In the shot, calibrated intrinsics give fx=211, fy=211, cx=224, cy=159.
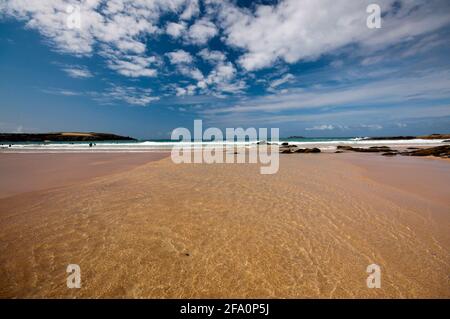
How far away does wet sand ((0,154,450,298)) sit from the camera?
2650 millimetres

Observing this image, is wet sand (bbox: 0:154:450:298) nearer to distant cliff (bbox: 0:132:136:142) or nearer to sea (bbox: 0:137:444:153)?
sea (bbox: 0:137:444:153)

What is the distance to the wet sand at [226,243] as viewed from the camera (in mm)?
2650

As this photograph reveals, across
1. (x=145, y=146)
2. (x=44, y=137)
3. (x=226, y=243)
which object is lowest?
(x=226, y=243)

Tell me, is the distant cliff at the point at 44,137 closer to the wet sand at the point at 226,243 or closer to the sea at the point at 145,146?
the sea at the point at 145,146

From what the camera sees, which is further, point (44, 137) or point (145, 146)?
point (44, 137)

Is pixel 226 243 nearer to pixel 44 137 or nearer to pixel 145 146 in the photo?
pixel 145 146

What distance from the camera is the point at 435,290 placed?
2564mm

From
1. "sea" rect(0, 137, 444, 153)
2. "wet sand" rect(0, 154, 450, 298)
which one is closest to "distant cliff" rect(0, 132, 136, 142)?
"sea" rect(0, 137, 444, 153)

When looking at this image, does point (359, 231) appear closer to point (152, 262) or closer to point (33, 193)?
point (152, 262)

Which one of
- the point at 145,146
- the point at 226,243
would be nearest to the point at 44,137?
the point at 145,146

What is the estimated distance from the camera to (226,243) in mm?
3668

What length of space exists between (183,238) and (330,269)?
2.40 meters
